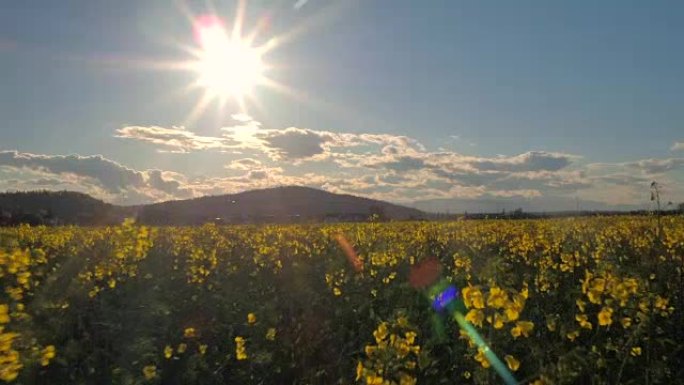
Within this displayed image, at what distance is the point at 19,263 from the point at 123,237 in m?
5.29

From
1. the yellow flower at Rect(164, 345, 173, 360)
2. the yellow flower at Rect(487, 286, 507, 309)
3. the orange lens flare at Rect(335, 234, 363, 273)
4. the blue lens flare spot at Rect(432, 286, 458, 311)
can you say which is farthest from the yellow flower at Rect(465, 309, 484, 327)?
the orange lens flare at Rect(335, 234, 363, 273)

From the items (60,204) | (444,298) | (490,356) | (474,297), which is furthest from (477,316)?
(60,204)

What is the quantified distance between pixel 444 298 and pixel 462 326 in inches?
160

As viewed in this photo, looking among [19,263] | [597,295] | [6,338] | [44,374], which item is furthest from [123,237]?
[597,295]

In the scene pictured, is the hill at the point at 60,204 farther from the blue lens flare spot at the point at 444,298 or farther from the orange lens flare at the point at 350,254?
the blue lens flare spot at the point at 444,298

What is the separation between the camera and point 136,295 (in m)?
10.1

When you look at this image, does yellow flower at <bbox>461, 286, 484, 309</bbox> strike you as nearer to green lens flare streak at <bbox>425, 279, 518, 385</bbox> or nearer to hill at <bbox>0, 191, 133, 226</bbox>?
green lens flare streak at <bbox>425, 279, 518, 385</bbox>

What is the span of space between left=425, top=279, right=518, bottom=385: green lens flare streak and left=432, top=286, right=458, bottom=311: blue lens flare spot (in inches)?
0.8

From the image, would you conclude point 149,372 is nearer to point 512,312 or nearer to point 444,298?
point 512,312

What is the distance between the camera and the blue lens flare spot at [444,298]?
8478mm

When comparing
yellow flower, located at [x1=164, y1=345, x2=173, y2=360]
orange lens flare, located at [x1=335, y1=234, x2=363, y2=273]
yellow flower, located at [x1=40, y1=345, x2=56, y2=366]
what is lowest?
yellow flower, located at [x1=164, y1=345, x2=173, y2=360]

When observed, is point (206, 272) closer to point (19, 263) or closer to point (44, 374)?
point (44, 374)

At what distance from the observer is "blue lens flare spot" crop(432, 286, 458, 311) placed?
8.48m

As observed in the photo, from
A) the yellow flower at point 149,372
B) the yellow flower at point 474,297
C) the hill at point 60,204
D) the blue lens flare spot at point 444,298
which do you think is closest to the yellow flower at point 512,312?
the yellow flower at point 474,297
